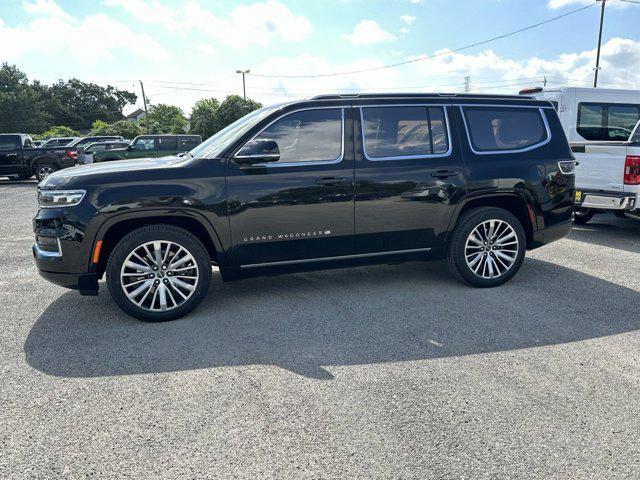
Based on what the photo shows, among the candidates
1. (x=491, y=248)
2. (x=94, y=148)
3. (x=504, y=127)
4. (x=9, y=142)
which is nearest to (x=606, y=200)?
(x=504, y=127)

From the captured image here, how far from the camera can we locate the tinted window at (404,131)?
4.91m

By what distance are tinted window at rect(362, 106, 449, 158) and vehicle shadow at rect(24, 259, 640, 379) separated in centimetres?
145

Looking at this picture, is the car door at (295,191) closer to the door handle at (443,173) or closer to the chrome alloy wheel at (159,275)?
the chrome alloy wheel at (159,275)

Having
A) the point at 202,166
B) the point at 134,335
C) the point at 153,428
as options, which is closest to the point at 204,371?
the point at 153,428

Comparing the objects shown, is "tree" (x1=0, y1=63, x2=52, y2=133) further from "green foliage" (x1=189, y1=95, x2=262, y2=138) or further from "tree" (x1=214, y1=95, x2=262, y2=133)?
"tree" (x1=214, y1=95, x2=262, y2=133)

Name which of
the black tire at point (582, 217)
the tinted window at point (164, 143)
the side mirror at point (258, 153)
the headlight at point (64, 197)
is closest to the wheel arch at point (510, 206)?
Answer: the side mirror at point (258, 153)

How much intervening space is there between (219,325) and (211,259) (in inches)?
25.7

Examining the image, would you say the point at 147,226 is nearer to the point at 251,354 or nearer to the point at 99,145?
the point at 251,354

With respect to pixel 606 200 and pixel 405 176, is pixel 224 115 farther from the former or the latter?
pixel 405 176

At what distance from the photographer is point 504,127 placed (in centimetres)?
545

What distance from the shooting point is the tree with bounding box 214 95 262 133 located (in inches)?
2601

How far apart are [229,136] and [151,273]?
1.49m

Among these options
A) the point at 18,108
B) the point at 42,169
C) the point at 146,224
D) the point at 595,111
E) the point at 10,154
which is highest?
the point at 18,108

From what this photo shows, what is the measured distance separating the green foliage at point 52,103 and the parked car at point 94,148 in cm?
6266
